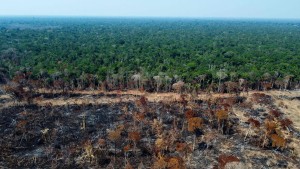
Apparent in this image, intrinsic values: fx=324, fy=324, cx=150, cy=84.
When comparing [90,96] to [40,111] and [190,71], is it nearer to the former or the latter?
[40,111]

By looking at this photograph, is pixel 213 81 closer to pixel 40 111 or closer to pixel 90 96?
pixel 90 96

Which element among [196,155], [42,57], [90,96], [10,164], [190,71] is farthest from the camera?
[42,57]

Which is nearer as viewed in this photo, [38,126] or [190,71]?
[38,126]

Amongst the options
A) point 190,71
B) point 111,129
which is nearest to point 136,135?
point 111,129

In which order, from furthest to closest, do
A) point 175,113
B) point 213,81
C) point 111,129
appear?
1. point 213,81
2. point 175,113
3. point 111,129

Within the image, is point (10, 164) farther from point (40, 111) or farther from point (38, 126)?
point (40, 111)

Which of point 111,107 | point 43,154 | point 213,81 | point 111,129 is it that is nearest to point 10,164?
point 43,154

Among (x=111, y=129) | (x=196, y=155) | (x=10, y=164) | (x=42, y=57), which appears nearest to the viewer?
(x=10, y=164)

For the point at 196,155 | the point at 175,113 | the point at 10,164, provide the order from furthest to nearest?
1. the point at 175,113
2. the point at 196,155
3. the point at 10,164

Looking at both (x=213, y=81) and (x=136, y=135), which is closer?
(x=136, y=135)
